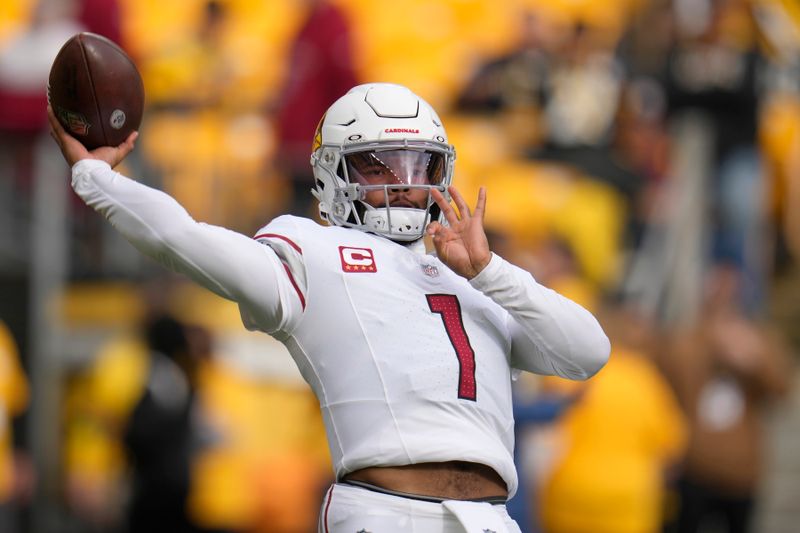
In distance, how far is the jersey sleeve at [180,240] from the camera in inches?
142

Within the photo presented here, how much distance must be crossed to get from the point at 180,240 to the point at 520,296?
884mm

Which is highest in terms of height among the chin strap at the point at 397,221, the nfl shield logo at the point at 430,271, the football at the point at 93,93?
the football at the point at 93,93

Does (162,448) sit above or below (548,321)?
below

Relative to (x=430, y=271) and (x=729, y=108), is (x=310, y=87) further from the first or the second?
(x=430, y=271)

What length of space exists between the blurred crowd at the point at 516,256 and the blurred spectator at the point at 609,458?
0.01 meters

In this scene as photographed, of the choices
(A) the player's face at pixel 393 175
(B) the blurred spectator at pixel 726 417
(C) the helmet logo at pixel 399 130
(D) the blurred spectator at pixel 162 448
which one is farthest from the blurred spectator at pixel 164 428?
(C) the helmet logo at pixel 399 130

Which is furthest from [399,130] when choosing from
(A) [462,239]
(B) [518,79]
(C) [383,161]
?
(B) [518,79]

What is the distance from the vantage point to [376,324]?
3.86 metres

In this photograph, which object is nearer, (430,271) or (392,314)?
(392,314)

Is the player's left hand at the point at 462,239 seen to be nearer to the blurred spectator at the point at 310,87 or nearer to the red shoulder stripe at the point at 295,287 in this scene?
the red shoulder stripe at the point at 295,287

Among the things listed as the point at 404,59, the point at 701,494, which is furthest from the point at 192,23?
the point at 701,494

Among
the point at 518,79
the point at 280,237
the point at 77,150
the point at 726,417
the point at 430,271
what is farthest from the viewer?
the point at 518,79

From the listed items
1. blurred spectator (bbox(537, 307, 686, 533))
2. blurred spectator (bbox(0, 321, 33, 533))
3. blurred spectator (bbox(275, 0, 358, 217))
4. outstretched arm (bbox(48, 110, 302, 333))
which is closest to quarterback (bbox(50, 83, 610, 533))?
outstretched arm (bbox(48, 110, 302, 333))

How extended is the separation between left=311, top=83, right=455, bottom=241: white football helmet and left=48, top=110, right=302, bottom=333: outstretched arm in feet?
Answer: 1.42
